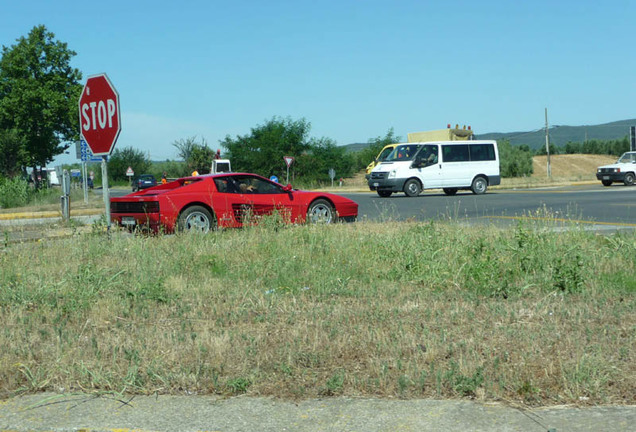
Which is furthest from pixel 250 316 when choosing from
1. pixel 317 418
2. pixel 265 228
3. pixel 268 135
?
pixel 268 135

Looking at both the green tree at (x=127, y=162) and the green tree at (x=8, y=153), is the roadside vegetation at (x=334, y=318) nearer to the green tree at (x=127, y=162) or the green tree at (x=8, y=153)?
the green tree at (x=8, y=153)

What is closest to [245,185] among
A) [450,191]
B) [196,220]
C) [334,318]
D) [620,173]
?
[196,220]

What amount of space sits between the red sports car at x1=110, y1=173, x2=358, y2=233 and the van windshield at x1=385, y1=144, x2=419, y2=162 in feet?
49.8

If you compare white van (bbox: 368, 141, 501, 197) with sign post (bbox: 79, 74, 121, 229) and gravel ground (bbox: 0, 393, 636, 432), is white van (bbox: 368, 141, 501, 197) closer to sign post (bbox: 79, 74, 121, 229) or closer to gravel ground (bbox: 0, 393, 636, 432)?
sign post (bbox: 79, 74, 121, 229)

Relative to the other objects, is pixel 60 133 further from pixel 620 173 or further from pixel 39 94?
pixel 620 173

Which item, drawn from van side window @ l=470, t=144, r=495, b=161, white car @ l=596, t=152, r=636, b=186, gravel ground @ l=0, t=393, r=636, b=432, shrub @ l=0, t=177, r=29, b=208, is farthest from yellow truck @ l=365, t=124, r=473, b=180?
gravel ground @ l=0, t=393, r=636, b=432

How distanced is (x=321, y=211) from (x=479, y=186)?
17.8m

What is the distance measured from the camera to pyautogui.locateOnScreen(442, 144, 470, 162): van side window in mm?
28969

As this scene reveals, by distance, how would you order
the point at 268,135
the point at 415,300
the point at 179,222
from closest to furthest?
the point at 415,300
the point at 179,222
the point at 268,135

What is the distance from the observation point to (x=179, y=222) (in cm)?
1188

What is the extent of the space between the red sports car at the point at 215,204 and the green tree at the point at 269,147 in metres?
44.5

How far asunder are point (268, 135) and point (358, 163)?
60.5 ft

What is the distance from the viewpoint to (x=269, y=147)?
59.1 m

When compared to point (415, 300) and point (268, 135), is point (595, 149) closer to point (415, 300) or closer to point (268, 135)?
point (268, 135)
